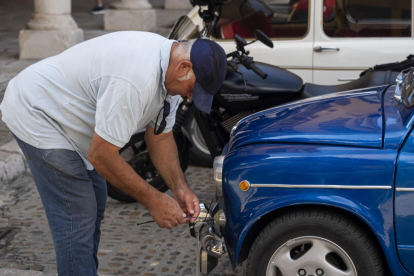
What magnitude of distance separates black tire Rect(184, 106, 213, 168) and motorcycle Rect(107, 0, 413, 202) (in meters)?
0.77

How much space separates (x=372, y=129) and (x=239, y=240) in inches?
34.3

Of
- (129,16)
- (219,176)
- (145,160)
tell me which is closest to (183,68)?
(219,176)

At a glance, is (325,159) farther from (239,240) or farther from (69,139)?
(69,139)

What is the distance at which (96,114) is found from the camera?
9.18 ft

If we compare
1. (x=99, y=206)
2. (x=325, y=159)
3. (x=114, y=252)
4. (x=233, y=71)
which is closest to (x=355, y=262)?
(x=325, y=159)

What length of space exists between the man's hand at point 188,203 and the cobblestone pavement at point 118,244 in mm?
1014

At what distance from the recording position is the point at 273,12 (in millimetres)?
6328

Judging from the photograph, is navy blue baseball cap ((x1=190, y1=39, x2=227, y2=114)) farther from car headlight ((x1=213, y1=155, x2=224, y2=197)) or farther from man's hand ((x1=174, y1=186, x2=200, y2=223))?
car headlight ((x1=213, y1=155, x2=224, y2=197))

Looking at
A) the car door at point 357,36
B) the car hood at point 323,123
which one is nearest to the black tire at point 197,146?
the car door at point 357,36

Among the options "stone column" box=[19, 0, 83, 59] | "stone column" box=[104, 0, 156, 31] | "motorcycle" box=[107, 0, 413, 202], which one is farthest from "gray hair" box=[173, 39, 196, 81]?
"stone column" box=[104, 0, 156, 31]

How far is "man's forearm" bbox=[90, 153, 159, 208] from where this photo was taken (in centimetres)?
288

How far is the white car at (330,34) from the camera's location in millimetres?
6086

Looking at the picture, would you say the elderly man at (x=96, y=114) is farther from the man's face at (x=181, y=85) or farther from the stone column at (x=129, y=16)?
the stone column at (x=129, y=16)

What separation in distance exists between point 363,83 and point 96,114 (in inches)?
107
